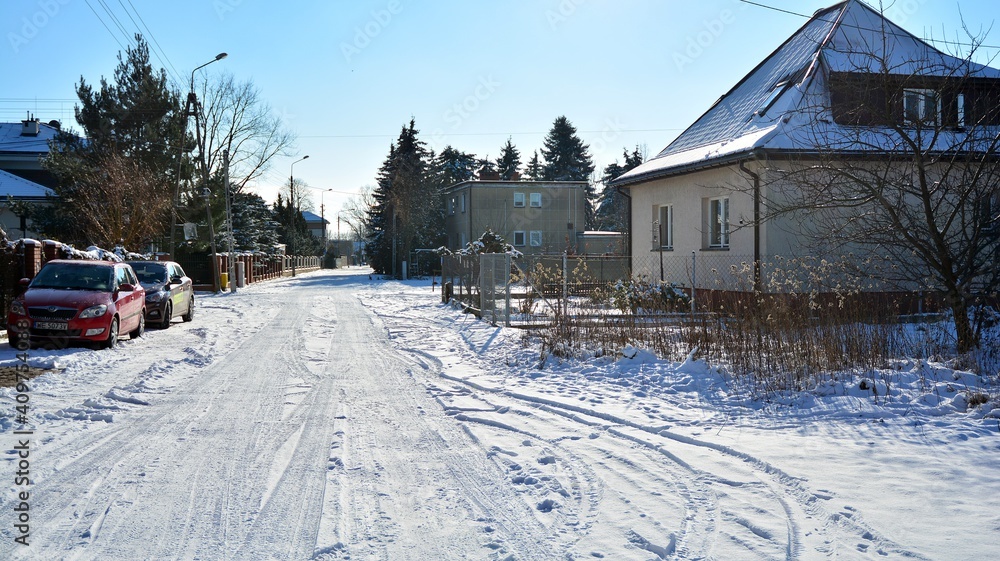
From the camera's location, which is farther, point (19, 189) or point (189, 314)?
point (19, 189)

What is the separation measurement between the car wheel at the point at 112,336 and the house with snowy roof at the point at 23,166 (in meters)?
27.2

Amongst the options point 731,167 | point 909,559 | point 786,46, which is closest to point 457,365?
point 909,559

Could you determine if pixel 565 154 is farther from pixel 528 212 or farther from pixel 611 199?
pixel 528 212

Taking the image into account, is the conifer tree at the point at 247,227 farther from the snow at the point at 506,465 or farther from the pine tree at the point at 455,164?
the snow at the point at 506,465

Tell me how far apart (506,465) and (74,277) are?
38.5ft

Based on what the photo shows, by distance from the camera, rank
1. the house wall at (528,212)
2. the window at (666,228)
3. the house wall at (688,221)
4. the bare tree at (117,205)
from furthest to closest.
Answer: the house wall at (528,212) < the bare tree at (117,205) < the window at (666,228) < the house wall at (688,221)

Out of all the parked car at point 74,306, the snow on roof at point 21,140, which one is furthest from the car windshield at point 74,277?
the snow on roof at point 21,140

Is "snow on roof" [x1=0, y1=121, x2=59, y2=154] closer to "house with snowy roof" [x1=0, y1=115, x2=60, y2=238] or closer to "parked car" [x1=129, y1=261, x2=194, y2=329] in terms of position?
"house with snowy roof" [x1=0, y1=115, x2=60, y2=238]

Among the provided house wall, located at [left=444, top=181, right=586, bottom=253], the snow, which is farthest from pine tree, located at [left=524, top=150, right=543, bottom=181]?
the snow

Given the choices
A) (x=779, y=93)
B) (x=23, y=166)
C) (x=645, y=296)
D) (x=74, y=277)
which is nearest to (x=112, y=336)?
(x=74, y=277)

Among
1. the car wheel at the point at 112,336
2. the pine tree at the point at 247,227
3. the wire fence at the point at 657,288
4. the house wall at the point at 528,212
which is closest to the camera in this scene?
the car wheel at the point at 112,336

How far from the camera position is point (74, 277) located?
14.1 metres

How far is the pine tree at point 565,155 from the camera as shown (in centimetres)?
7644

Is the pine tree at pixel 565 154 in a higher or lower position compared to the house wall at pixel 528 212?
higher
